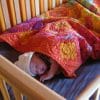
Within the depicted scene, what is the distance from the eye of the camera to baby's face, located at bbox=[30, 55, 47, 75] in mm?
1053

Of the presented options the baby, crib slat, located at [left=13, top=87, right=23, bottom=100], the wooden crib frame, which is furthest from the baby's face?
crib slat, located at [left=13, top=87, right=23, bottom=100]

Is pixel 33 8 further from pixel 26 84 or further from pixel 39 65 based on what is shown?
pixel 26 84

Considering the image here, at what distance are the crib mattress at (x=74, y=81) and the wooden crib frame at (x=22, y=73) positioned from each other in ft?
0.86

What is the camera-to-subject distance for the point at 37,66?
1059mm

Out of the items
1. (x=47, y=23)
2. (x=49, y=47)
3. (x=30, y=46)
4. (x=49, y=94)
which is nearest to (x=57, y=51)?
(x=49, y=47)

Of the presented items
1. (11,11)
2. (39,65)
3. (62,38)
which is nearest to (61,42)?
(62,38)

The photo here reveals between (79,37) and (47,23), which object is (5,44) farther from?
(79,37)

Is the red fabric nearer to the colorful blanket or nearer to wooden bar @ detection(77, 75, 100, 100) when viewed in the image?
the colorful blanket

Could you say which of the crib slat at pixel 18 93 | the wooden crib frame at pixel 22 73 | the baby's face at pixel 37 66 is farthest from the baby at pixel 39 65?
the crib slat at pixel 18 93

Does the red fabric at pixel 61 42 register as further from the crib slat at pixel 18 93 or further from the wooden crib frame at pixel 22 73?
the crib slat at pixel 18 93

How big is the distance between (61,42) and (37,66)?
186 millimetres

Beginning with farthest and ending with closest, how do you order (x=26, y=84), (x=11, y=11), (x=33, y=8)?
(x=33, y=8), (x=11, y=11), (x=26, y=84)

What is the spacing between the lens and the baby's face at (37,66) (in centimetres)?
105

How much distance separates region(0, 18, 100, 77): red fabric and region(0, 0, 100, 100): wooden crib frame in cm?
18
